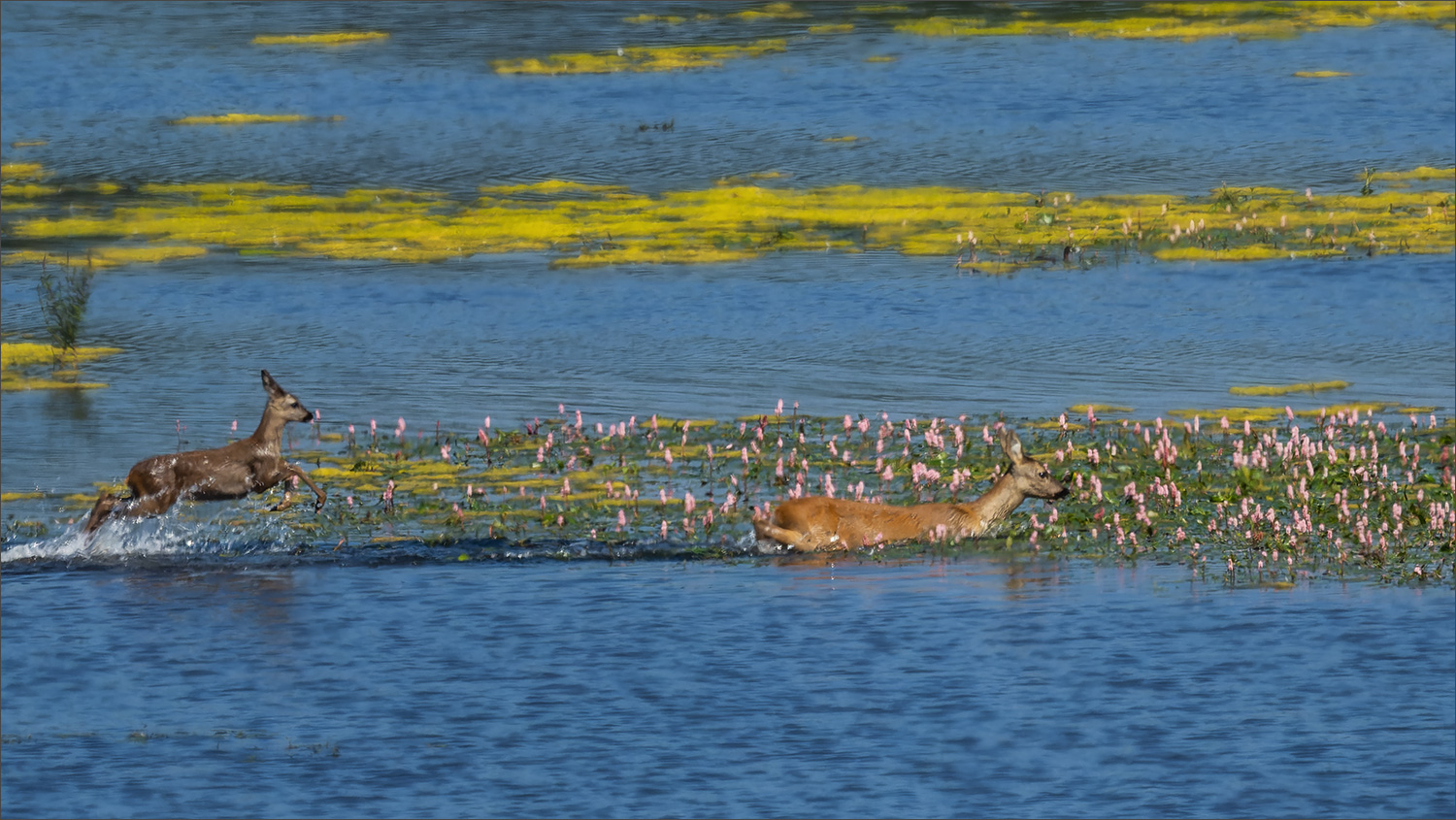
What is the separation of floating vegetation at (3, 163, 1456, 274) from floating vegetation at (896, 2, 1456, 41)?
55.5 ft

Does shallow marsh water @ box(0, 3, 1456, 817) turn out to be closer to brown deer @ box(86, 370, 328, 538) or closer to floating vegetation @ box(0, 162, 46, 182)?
floating vegetation @ box(0, 162, 46, 182)

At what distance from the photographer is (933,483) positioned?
20703 millimetres

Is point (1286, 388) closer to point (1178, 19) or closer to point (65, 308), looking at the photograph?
point (65, 308)

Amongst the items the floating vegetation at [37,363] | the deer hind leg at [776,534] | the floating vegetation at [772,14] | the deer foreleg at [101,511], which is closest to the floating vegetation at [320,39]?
the floating vegetation at [772,14]

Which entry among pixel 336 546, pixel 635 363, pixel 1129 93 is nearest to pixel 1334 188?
pixel 1129 93

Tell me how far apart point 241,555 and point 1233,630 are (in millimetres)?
7548

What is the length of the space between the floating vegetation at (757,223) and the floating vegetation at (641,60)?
39.4 ft

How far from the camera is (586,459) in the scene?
21.7 metres

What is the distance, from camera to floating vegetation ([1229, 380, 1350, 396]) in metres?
24.3

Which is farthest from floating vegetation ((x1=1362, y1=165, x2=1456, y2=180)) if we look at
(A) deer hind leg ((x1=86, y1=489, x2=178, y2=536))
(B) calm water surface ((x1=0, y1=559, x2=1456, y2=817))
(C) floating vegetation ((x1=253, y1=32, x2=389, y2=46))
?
(C) floating vegetation ((x1=253, y1=32, x2=389, y2=46))

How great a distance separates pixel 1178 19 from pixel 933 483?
38.8 metres

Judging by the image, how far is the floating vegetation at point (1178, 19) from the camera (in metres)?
55.6

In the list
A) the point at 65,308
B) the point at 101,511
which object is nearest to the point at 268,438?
the point at 101,511

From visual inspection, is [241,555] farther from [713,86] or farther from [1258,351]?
[713,86]
